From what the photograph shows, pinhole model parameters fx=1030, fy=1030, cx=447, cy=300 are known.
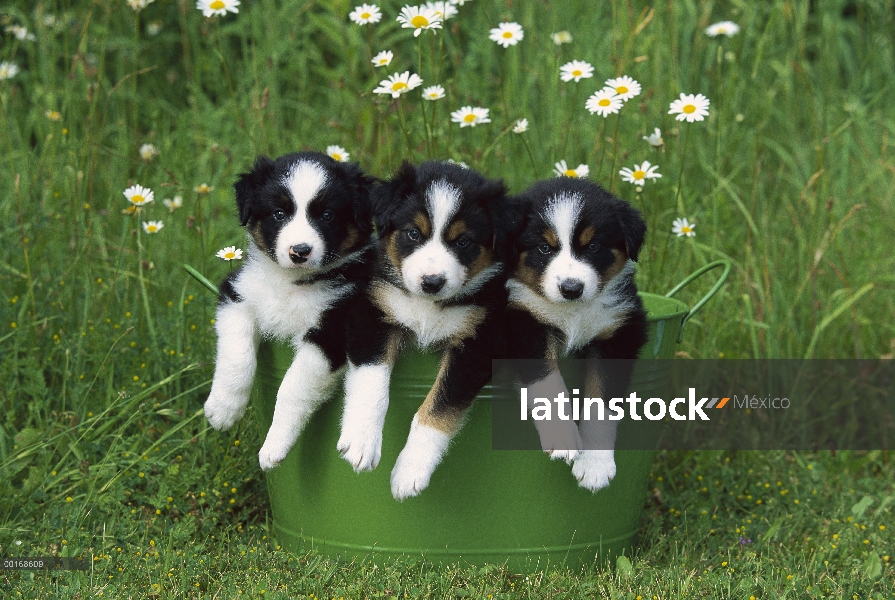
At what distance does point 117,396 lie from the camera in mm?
3598

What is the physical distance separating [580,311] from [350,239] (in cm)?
67

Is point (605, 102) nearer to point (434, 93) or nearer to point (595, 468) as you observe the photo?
point (434, 93)

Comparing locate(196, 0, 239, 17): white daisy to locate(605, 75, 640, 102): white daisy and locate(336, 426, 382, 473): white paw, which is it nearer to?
locate(605, 75, 640, 102): white daisy

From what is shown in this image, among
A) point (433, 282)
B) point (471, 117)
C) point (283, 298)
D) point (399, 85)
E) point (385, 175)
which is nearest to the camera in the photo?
point (433, 282)

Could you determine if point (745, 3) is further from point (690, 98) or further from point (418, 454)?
point (418, 454)

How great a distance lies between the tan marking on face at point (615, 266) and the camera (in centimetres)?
280

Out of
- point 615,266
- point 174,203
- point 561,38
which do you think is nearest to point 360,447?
point 615,266

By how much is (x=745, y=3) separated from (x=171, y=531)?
4227mm

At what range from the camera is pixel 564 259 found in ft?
8.92

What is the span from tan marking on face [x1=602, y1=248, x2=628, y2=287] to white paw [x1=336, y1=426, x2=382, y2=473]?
0.75 m

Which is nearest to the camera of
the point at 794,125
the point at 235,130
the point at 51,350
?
the point at 51,350

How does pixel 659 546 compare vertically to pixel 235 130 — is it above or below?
below

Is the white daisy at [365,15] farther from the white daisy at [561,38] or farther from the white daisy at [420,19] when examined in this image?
the white daisy at [561,38]

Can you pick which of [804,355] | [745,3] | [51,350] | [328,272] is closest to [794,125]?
[745,3]
